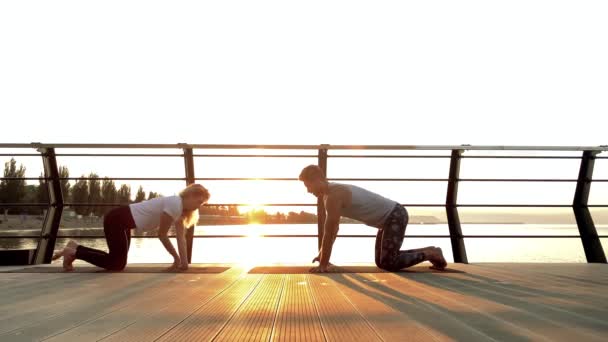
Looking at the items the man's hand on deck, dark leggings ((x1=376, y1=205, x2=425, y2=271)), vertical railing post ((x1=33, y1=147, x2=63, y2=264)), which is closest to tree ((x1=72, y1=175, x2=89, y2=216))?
vertical railing post ((x1=33, y1=147, x2=63, y2=264))

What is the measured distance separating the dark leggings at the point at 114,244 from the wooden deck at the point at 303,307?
354 millimetres

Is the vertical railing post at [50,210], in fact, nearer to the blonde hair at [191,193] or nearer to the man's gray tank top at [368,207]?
→ the blonde hair at [191,193]

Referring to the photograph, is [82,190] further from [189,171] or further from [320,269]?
[320,269]

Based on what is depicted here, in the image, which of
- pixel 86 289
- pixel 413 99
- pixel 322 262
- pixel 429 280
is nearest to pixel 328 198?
pixel 322 262

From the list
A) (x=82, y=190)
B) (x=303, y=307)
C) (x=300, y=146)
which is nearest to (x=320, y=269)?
(x=300, y=146)

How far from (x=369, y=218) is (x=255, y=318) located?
238 centimetres

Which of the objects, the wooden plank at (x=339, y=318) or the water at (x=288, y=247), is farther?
the water at (x=288, y=247)

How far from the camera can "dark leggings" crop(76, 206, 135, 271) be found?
4.15 meters

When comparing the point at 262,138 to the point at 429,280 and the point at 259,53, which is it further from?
the point at 259,53

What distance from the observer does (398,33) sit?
311 inches


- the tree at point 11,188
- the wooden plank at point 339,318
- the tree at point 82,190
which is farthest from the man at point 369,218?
the tree at point 11,188

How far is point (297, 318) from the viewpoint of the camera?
6.62 feet

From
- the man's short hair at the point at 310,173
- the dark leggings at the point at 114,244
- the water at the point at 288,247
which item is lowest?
the water at the point at 288,247

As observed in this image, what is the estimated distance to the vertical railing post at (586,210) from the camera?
5.14 meters
